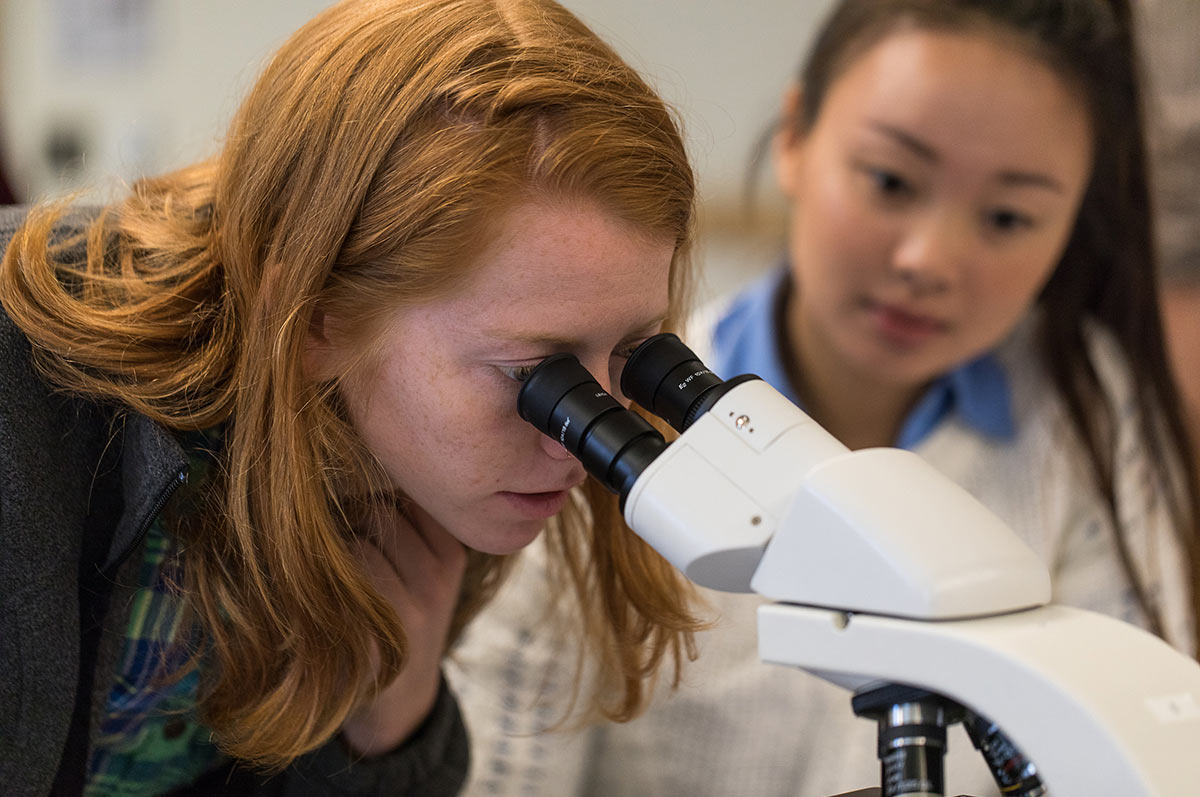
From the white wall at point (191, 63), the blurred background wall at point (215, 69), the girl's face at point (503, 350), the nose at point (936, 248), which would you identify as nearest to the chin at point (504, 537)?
the girl's face at point (503, 350)

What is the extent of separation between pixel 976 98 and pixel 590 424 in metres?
0.72

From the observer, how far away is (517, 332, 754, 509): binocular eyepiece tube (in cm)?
66

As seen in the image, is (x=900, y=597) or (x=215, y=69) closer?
(x=900, y=597)

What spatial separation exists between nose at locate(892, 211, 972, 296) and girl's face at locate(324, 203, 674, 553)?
52 centimetres

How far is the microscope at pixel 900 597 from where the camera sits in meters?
0.53

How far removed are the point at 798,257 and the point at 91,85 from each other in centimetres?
207

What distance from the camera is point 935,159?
117cm

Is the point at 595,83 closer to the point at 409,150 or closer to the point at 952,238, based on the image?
the point at 409,150

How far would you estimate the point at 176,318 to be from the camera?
0.77 m

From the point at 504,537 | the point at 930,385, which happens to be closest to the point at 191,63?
the point at 930,385

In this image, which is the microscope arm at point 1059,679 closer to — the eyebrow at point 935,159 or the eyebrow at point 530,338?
the eyebrow at point 530,338

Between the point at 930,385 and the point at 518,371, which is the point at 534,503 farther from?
the point at 930,385

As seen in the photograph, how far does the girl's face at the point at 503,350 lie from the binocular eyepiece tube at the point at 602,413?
0.08 ft

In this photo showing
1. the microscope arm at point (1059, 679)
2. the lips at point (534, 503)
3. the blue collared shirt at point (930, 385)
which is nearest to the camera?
the microscope arm at point (1059, 679)
